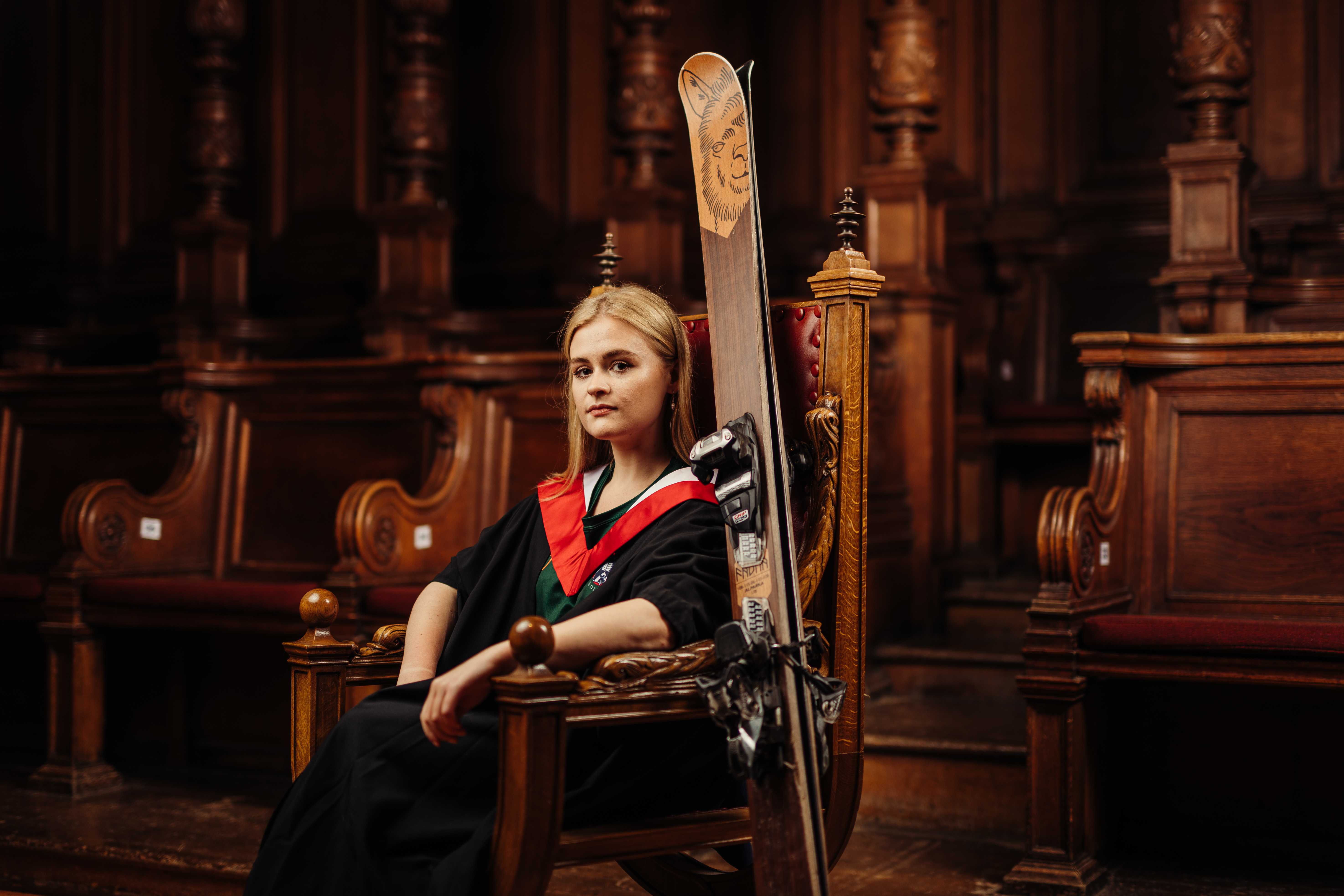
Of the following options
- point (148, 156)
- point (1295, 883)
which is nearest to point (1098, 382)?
point (1295, 883)

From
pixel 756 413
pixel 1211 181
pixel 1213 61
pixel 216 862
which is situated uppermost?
pixel 1213 61

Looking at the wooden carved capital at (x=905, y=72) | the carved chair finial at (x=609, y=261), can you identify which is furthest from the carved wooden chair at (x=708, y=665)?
the wooden carved capital at (x=905, y=72)

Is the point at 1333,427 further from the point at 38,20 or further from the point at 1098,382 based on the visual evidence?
the point at 38,20

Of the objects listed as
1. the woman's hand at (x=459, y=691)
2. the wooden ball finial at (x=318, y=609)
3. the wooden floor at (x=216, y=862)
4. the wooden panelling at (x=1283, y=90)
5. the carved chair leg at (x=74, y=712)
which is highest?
the wooden panelling at (x=1283, y=90)

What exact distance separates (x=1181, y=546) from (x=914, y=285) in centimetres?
119

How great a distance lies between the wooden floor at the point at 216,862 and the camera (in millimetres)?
2770

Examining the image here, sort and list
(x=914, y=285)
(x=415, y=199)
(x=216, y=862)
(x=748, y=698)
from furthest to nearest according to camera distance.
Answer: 1. (x=415, y=199)
2. (x=914, y=285)
3. (x=216, y=862)
4. (x=748, y=698)

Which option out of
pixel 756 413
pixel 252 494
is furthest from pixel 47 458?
pixel 756 413

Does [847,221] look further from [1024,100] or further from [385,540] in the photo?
[1024,100]

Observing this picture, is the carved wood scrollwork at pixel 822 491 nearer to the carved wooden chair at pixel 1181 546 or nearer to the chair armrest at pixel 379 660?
the chair armrest at pixel 379 660

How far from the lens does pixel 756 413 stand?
5.96ft

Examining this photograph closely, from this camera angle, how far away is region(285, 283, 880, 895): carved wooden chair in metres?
1.67

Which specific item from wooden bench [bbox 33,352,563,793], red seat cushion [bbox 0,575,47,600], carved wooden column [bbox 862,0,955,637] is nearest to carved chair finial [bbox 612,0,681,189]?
carved wooden column [bbox 862,0,955,637]

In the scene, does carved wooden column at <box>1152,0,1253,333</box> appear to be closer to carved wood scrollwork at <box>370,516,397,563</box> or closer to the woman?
carved wood scrollwork at <box>370,516,397,563</box>
